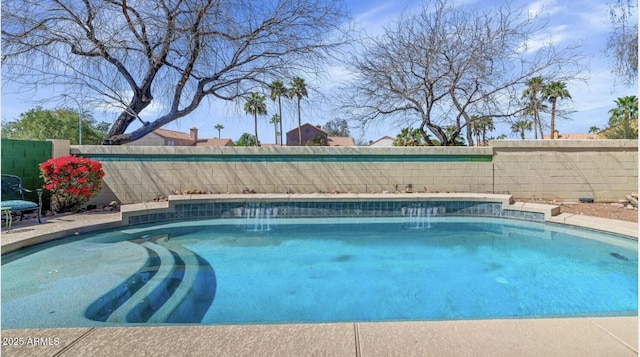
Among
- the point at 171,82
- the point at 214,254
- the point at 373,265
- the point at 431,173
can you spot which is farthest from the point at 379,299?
the point at 171,82

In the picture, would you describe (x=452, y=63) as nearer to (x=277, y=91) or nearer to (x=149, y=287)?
(x=277, y=91)

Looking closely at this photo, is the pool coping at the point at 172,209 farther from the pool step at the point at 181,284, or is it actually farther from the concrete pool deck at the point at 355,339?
the concrete pool deck at the point at 355,339

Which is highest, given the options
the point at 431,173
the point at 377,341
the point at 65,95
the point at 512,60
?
the point at 512,60

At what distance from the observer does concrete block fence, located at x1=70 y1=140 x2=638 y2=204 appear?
26.3 ft

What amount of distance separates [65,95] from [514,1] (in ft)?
42.2

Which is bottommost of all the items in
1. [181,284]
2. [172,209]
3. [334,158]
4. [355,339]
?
[181,284]

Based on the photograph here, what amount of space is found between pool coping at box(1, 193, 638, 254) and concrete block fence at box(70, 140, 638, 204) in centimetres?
102

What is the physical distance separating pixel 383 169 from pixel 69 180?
→ 698 cm

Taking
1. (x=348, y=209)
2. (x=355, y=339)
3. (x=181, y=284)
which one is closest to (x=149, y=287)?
(x=181, y=284)

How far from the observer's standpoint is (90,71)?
841 cm

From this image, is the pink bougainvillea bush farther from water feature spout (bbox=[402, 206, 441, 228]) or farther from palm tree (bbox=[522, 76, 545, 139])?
palm tree (bbox=[522, 76, 545, 139])

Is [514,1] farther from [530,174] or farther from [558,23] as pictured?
[530,174]

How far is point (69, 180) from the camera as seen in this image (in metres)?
6.47

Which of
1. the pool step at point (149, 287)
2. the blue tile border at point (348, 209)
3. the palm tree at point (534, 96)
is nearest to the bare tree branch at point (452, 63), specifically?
the palm tree at point (534, 96)
